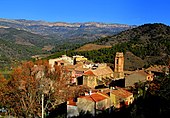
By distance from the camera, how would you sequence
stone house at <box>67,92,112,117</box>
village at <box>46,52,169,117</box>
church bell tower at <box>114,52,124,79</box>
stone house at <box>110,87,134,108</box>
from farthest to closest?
church bell tower at <box>114,52,124,79</box>
stone house at <box>110,87,134,108</box>
village at <box>46,52,169,117</box>
stone house at <box>67,92,112,117</box>

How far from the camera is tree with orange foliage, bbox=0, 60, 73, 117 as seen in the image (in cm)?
3850

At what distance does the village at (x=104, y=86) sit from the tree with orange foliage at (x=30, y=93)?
6.74 feet

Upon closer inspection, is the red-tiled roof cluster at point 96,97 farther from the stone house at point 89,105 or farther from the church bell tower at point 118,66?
the church bell tower at point 118,66

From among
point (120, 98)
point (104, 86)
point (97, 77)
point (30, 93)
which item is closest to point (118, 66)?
point (97, 77)

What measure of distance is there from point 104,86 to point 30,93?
561 inches

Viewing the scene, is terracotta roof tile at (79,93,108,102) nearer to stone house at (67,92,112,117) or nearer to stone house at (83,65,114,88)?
stone house at (67,92,112,117)

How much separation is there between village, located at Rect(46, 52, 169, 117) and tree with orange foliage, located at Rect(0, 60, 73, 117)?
205cm

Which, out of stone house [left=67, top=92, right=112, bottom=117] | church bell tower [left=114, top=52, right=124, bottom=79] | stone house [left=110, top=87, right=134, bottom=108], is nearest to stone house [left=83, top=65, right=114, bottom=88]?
church bell tower [left=114, top=52, right=124, bottom=79]

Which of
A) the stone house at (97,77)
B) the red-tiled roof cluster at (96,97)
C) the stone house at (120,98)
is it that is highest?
the red-tiled roof cluster at (96,97)

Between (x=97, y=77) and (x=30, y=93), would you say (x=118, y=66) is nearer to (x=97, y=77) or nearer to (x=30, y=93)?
(x=97, y=77)

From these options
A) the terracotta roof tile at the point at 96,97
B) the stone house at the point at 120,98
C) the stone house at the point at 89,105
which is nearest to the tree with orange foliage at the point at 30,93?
the stone house at the point at 89,105

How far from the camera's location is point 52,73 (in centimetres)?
4641

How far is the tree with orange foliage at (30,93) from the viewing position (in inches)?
1516

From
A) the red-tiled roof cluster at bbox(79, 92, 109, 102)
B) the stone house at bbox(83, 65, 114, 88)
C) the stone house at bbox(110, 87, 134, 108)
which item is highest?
the red-tiled roof cluster at bbox(79, 92, 109, 102)
